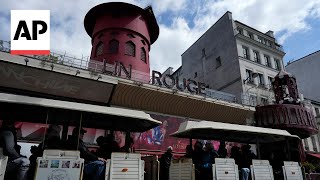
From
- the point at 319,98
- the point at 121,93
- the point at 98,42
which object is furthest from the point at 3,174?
the point at 319,98

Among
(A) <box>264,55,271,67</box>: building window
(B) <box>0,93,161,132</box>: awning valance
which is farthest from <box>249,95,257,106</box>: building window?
(B) <box>0,93,161,132</box>: awning valance

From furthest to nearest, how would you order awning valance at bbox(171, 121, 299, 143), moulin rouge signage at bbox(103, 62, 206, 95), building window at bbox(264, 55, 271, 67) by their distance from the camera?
building window at bbox(264, 55, 271, 67)
moulin rouge signage at bbox(103, 62, 206, 95)
awning valance at bbox(171, 121, 299, 143)

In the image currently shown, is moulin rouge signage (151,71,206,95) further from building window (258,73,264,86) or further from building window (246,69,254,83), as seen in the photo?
building window (258,73,264,86)

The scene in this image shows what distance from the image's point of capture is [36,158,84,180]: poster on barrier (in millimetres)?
5855

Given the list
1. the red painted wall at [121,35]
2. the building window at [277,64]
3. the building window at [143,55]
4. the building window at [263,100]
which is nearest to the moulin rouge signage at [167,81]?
the red painted wall at [121,35]

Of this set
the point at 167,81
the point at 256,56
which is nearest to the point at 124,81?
the point at 167,81

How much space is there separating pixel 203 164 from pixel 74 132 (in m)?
4.11

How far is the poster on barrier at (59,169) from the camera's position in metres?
5.86

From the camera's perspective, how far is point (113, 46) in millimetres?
21250

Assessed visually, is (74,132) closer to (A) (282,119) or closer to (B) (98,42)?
(B) (98,42)

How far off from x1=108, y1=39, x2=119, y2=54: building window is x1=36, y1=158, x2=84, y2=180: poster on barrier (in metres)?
15.5

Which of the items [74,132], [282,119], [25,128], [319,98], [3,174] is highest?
[319,98]

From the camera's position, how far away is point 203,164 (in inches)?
326

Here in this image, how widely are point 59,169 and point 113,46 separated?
1624 cm
